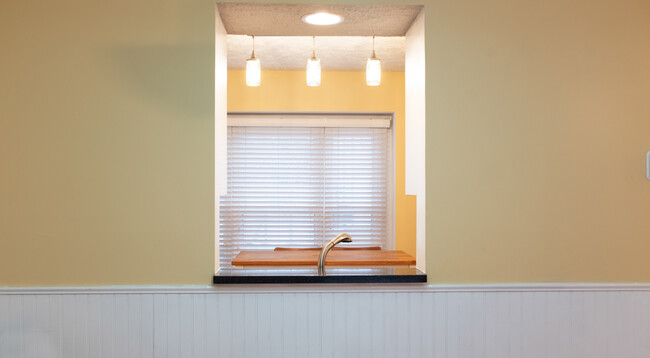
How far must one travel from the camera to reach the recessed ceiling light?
2330mm

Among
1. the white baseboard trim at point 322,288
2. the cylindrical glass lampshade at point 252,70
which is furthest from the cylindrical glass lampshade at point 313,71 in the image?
the white baseboard trim at point 322,288

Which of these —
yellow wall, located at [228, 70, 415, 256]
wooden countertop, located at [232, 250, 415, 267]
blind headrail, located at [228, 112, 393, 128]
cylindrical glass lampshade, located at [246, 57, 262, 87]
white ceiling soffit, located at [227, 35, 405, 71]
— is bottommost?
wooden countertop, located at [232, 250, 415, 267]

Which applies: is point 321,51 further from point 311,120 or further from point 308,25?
point 308,25

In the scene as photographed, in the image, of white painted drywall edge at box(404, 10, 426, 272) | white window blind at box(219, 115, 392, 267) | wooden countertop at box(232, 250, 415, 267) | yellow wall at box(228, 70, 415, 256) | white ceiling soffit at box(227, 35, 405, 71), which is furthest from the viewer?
white window blind at box(219, 115, 392, 267)

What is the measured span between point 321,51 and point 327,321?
2.51m

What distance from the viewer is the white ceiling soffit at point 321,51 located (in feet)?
12.6

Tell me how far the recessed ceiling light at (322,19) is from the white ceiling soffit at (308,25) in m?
0.03

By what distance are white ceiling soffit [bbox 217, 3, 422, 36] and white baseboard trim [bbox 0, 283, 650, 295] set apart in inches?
46.9

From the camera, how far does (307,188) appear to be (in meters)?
5.07

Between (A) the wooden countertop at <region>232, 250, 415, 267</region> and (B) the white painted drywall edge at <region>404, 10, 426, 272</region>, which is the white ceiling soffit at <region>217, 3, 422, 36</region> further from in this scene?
(A) the wooden countertop at <region>232, 250, 415, 267</region>
